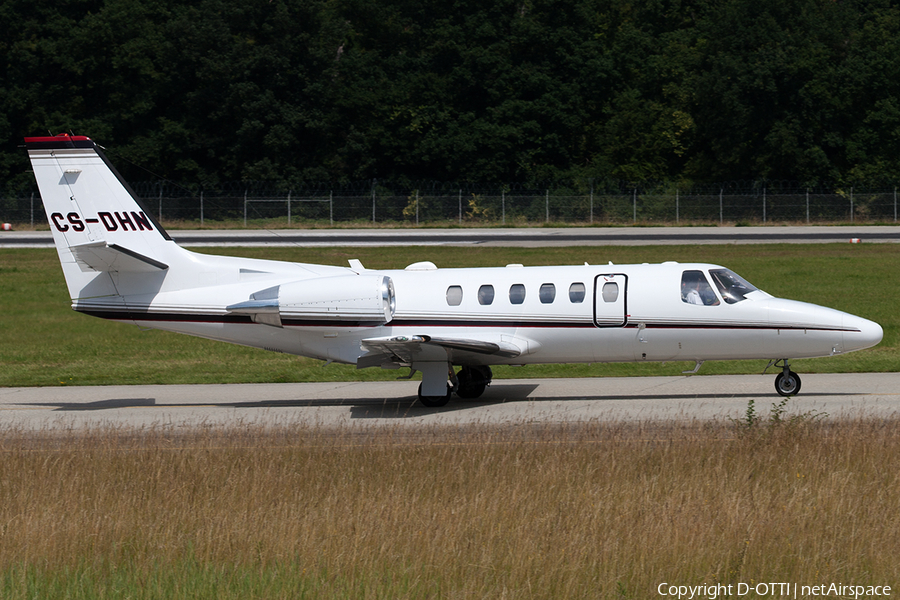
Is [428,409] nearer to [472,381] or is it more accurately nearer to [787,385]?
[472,381]

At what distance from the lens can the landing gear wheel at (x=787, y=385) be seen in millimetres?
18391

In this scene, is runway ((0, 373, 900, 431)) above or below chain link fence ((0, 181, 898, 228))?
below

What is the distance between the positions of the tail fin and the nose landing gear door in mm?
8588

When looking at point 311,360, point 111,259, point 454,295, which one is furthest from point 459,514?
point 311,360

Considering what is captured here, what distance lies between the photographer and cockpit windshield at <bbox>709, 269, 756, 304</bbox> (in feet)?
61.0

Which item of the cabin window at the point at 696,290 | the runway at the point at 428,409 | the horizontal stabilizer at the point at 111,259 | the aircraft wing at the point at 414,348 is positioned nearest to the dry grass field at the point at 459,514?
the runway at the point at 428,409

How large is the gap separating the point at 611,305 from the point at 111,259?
9768 mm

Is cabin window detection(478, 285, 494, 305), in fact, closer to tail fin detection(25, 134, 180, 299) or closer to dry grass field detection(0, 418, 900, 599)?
dry grass field detection(0, 418, 900, 599)

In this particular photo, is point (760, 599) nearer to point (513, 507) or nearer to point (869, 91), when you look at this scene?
point (513, 507)

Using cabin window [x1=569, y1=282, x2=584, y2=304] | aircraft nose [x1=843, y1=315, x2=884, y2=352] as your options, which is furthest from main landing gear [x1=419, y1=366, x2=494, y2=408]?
aircraft nose [x1=843, y1=315, x2=884, y2=352]

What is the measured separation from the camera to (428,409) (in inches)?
738

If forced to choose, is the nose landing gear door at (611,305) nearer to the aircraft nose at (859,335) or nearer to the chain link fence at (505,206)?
the aircraft nose at (859,335)

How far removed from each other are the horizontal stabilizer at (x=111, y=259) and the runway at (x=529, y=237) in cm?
3145

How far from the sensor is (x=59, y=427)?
17109 millimetres
